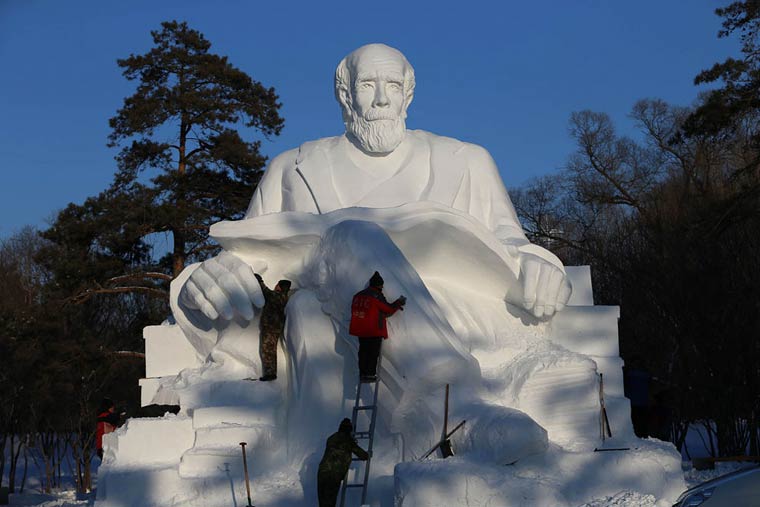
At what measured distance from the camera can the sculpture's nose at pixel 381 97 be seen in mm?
8797

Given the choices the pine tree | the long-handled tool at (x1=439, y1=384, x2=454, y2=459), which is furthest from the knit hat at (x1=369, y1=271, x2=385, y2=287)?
the pine tree

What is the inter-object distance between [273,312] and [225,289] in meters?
0.43

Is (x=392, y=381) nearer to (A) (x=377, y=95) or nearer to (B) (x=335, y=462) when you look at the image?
(B) (x=335, y=462)

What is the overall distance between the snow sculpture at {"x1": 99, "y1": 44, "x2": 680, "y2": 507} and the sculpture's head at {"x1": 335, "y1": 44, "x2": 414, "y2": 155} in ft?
0.04

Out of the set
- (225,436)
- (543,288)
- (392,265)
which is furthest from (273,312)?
(543,288)

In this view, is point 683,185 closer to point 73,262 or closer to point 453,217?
point 73,262

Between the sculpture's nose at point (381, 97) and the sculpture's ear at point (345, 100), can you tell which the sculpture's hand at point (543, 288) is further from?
the sculpture's ear at point (345, 100)

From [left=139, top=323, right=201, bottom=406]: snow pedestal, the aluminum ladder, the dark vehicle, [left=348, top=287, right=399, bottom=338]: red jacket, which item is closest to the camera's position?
the dark vehicle

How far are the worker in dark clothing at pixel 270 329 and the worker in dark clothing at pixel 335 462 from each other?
138 cm

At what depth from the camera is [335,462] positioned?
669 cm

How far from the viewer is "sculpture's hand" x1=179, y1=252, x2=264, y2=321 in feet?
25.7

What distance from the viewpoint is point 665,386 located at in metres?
17.2

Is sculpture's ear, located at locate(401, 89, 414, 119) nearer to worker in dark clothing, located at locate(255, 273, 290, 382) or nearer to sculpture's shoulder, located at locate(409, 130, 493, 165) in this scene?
sculpture's shoulder, located at locate(409, 130, 493, 165)

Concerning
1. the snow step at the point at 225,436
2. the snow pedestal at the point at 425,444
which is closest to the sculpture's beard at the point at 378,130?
the snow pedestal at the point at 425,444
